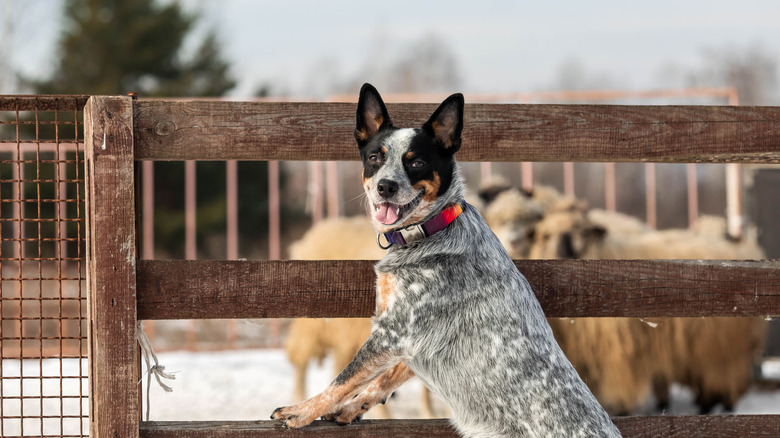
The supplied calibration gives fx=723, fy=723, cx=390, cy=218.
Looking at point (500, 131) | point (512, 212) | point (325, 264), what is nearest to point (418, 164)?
point (500, 131)

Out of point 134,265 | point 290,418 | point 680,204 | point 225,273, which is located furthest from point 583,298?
point 680,204

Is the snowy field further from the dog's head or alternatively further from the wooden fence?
the dog's head

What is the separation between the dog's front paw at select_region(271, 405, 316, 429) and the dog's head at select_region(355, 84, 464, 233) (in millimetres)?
733

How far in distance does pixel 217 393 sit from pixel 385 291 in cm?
435

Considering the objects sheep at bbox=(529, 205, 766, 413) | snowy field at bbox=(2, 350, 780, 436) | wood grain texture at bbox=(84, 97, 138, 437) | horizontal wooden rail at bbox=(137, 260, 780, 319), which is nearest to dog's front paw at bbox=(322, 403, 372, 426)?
horizontal wooden rail at bbox=(137, 260, 780, 319)

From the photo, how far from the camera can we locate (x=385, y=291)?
2.60m

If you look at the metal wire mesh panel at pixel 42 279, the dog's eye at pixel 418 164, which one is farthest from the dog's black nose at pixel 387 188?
the metal wire mesh panel at pixel 42 279

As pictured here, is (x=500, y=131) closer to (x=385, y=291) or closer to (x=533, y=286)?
(x=533, y=286)

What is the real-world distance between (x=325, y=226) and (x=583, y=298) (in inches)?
152

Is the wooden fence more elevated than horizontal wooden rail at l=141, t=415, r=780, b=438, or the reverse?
the wooden fence

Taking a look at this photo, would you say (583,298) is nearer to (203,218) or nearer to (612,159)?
(612,159)

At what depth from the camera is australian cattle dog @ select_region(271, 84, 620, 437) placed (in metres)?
2.50

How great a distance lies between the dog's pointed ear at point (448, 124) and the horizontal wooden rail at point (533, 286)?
58 cm

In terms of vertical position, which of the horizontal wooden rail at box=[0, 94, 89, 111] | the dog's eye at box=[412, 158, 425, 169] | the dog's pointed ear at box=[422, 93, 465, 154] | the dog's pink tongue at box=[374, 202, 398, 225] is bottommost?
the dog's pink tongue at box=[374, 202, 398, 225]
